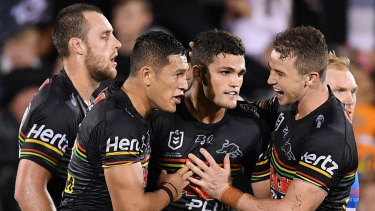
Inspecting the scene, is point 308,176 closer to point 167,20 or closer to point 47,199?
point 47,199

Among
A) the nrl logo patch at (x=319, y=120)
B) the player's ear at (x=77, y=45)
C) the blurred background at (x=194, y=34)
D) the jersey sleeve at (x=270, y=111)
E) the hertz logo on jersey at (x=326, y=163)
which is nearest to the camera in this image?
the hertz logo on jersey at (x=326, y=163)

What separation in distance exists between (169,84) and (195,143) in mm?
490

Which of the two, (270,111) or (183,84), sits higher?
(183,84)

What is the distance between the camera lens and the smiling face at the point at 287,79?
14.0 ft

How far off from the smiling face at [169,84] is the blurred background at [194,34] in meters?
3.07

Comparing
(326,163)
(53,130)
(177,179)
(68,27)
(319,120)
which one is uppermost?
(68,27)

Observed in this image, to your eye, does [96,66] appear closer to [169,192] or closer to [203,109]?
[203,109]

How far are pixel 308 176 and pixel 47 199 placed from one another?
5.42ft

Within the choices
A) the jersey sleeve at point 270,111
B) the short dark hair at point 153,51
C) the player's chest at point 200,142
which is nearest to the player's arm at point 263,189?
the player's chest at point 200,142

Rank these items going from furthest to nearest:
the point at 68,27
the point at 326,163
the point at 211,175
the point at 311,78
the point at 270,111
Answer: the point at 68,27 < the point at 270,111 < the point at 211,175 < the point at 311,78 < the point at 326,163

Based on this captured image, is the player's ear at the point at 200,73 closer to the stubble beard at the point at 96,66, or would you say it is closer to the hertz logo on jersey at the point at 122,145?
the stubble beard at the point at 96,66

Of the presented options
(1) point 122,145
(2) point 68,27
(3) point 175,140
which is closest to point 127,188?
(1) point 122,145


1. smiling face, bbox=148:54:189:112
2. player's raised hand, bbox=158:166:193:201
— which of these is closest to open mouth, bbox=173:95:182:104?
smiling face, bbox=148:54:189:112

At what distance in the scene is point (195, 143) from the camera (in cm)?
451
